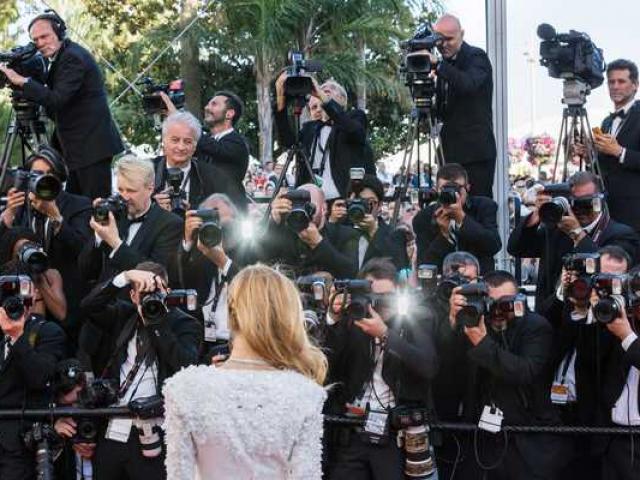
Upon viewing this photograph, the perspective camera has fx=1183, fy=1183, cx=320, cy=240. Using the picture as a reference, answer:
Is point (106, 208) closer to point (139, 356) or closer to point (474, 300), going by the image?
point (139, 356)

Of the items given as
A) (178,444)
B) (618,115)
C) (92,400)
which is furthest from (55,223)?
(618,115)

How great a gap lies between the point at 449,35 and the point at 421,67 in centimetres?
39

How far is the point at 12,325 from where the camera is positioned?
539 centimetres

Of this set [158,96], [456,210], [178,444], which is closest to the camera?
[178,444]

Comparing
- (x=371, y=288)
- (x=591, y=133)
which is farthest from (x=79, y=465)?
(x=591, y=133)

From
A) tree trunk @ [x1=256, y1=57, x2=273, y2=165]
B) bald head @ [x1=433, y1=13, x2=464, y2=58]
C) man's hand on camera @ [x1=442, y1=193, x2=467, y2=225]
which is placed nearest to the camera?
man's hand on camera @ [x1=442, y1=193, x2=467, y2=225]

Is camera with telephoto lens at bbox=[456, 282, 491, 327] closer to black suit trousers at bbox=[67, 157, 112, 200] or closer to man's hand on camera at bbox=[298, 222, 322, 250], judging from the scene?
man's hand on camera at bbox=[298, 222, 322, 250]

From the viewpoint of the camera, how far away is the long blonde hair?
10.5 ft

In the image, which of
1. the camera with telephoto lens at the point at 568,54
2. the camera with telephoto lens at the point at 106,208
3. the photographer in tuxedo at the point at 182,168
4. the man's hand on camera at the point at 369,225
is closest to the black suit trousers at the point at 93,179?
the photographer in tuxedo at the point at 182,168

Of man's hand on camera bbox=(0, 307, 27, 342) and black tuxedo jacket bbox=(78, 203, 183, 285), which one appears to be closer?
man's hand on camera bbox=(0, 307, 27, 342)

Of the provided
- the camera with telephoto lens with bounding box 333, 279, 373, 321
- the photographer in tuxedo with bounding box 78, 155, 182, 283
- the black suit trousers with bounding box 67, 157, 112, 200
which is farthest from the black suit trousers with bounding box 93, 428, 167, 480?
the black suit trousers with bounding box 67, 157, 112, 200

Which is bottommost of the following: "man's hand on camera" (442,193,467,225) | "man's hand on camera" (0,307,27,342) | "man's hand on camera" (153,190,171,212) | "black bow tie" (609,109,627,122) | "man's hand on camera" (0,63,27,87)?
"man's hand on camera" (0,307,27,342)

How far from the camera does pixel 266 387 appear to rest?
321cm

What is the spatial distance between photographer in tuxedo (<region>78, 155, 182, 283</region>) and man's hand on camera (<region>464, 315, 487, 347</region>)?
1.59m
